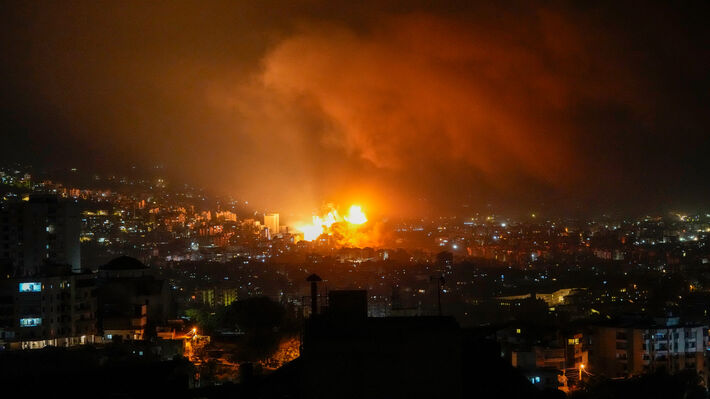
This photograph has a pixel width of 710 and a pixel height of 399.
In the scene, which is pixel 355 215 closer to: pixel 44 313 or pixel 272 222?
pixel 272 222

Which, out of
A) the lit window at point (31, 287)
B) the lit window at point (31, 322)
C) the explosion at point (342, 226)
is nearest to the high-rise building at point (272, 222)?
the explosion at point (342, 226)

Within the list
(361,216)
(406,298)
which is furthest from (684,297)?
(361,216)

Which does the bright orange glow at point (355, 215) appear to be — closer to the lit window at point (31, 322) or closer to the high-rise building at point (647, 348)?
the high-rise building at point (647, 348)

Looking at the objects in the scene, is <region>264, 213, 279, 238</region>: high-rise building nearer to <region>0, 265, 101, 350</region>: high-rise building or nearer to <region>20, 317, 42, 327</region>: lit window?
<region>0, 265, 101, 350</region>: high-rise building

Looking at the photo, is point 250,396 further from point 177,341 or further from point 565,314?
point 565,314

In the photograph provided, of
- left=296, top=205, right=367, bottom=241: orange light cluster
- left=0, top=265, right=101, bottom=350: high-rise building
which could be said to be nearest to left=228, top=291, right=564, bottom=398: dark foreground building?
left=0, top=265, right=101, bottom=350: high-rise building

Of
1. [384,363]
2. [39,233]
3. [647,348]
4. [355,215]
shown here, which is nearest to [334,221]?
[355,215]
